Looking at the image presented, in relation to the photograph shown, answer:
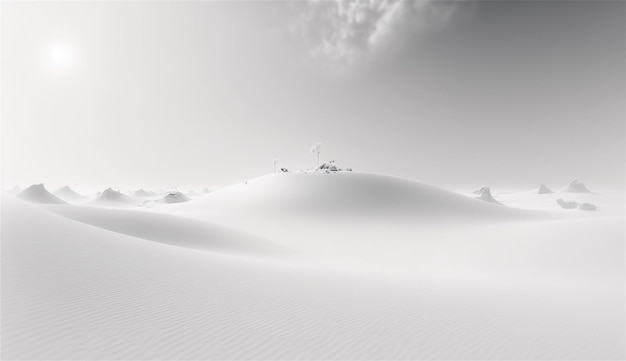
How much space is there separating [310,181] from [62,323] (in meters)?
42.6

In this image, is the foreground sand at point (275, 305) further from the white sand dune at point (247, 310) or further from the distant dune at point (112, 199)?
the distant dune at point (112, 199)

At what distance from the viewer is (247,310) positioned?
6.82 metres

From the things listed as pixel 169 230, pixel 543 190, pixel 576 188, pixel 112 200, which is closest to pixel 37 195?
pixel 112 200

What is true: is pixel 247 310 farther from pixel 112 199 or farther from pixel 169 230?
pixel 112 199

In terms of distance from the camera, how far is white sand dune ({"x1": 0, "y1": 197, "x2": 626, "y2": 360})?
5191 mm

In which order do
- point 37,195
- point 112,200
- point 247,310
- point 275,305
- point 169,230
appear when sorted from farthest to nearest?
point 112,200 → point 37,195 → point 169,230 → point 275,305 → point 247,310

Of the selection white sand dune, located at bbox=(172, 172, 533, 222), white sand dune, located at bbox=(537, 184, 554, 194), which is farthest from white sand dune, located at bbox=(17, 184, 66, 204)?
white sand dune, located at bbox=(537, 184, 554, 194)

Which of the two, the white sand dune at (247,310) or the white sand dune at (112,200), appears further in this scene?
the white sand dune at (112,200)

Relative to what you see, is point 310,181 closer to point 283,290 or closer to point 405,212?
point 405,212

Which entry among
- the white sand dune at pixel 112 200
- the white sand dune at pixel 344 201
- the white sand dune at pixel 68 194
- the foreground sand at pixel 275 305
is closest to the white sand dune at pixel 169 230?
the foreground sand at pixel 275 305

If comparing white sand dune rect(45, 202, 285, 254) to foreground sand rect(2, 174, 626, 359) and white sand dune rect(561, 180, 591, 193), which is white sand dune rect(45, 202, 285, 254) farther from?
white sand dune rect(561, 180, 591, 193)

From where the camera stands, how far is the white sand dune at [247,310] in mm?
5191

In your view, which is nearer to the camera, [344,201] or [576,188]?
[344,201]

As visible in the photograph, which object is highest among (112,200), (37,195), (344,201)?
(112,200)
